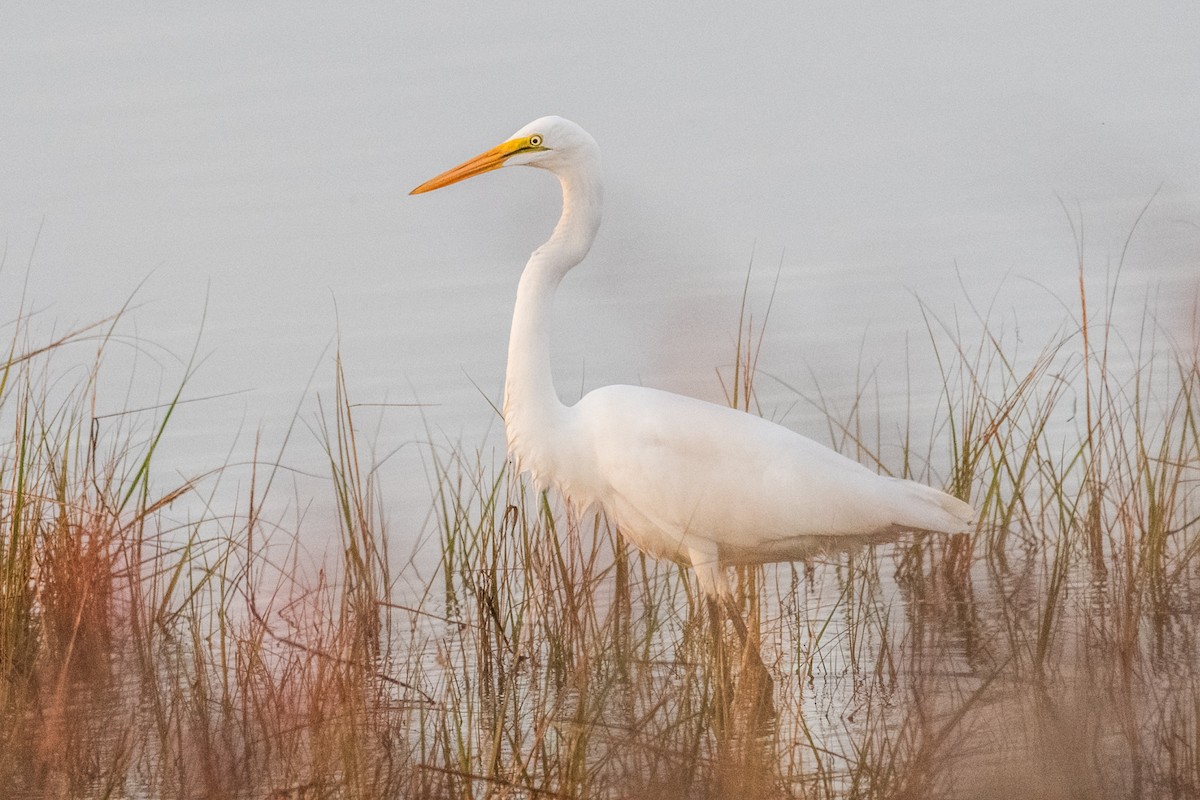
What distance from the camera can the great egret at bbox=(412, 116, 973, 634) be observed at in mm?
4758

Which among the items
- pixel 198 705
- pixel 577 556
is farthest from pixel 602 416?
pixel 198 705

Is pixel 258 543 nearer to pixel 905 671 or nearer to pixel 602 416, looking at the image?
pixel 602 416

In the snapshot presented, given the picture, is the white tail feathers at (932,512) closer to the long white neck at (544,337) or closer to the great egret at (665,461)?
the great egret at (665,461)

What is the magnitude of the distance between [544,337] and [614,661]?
4.18 ft

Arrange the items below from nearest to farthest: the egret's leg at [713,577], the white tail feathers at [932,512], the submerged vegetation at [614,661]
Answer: the submerged vegetation at [614,661], the white tail feathers at [932,512], the egret's leg at [713,577]

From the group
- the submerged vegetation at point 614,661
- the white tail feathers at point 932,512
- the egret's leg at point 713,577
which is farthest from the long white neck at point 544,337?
the white tail feathers at point 932,512

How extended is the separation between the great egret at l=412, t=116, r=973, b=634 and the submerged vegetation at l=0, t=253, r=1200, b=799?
0.17 m

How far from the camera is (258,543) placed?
16.8ft

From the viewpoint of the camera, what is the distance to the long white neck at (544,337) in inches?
191

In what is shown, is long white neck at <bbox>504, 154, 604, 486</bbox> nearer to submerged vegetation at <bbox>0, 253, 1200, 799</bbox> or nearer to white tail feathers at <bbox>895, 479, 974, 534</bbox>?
submerged vegetation at <bbox>0, 253, 1200, 799</bbox>

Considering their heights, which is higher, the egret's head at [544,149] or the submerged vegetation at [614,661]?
the egret's head at [544,149]

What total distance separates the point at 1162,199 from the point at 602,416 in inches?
103

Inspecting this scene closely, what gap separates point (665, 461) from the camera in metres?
4.81

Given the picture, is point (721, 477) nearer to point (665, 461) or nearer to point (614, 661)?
point (665, 461)
